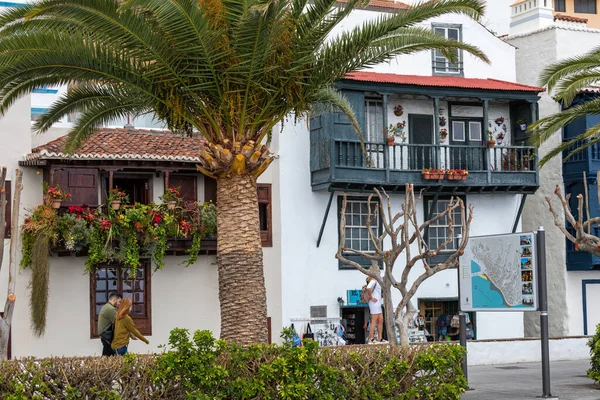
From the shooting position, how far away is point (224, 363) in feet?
47.9

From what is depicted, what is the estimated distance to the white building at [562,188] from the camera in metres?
30.5

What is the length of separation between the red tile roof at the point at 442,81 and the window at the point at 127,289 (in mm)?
7488

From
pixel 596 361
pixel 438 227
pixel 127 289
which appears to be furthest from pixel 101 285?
pixel 596 361

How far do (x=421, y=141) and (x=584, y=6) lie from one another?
72.9 feet

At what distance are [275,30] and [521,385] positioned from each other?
880 centimetres

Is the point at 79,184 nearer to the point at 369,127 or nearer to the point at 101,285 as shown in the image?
the point at 101,285

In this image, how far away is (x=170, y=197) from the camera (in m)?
25.4

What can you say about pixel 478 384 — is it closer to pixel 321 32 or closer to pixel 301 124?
pixel 321 32

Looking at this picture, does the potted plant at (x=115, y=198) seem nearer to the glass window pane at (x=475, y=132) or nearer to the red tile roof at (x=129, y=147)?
the red tile roof at (x=129, y=147)

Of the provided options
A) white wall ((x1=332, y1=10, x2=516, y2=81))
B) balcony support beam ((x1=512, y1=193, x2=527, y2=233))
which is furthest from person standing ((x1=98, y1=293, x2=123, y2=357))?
balcony support beam ((x1=512, y1=193, x2=527, y2=233))

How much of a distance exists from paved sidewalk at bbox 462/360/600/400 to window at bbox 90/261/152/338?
8.13 m

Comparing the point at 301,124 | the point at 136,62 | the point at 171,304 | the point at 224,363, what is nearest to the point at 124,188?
the point at 171,304

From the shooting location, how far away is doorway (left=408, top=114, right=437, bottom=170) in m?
28.4

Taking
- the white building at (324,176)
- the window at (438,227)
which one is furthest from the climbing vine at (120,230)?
the window at (438,227)
